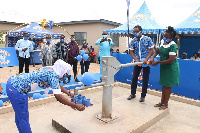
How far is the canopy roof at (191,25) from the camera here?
28.3 ft

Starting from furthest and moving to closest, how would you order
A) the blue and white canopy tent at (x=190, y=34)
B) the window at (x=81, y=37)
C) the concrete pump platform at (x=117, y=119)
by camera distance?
the window at (x=81, y=37) → the blue and white canopy tent at (x=190, y=34) → the concrete pump platform at (x=117, y=119)

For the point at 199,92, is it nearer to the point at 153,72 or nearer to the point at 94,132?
the point at 153,72

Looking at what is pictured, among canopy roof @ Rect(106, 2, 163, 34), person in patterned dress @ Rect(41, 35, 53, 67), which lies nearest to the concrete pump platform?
person in patterned dress @ Rect(41, 35, 53, 67)

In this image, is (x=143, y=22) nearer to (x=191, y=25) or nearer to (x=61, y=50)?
(x=191, y=25)

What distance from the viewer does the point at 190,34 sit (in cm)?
1175

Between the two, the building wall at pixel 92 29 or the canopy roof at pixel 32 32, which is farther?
the building wall at pixel 92 29

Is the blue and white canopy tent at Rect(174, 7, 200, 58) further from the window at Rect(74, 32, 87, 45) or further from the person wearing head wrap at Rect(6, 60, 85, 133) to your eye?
the person wearing head wrap at Rect(6, 60, 85, 133)

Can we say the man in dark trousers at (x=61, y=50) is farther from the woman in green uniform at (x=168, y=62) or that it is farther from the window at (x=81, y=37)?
the window at (x=81, y=37)

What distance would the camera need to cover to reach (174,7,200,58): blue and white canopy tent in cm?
888

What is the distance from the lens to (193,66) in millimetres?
5199

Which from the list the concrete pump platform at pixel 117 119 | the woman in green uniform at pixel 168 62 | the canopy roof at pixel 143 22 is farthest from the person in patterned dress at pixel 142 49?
the canopy roof at pixel 143 22

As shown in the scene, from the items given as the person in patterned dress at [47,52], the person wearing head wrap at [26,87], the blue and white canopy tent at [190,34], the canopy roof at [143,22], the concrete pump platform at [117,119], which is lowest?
the concrete pump platform at [117,119]

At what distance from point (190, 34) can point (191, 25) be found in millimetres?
3163

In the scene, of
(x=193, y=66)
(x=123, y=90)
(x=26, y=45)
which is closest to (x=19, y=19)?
(x=26, y=45)
